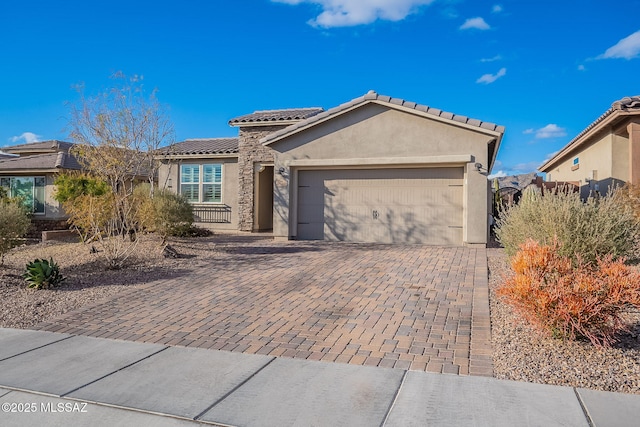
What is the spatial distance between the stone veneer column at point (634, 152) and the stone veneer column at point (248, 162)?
42.9 feet

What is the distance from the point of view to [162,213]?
13219mm

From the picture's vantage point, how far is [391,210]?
47.8 feet

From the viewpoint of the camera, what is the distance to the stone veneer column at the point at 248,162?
20297mm

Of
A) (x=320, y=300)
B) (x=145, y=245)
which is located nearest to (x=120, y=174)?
(x=145, y=245)

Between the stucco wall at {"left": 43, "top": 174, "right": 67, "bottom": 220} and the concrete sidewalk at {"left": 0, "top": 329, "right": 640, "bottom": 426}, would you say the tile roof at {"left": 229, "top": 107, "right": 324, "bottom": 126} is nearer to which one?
the stucco wall at {"left": 43, "top": 174, "right": 67, "bottom": 220}

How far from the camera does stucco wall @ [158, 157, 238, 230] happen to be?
20922mm

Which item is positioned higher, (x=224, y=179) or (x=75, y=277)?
(x=224, y=179)

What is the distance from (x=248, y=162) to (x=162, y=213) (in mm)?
7635

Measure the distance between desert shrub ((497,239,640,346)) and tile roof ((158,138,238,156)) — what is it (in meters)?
17.2

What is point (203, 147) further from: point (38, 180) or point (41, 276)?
point (41, 276)

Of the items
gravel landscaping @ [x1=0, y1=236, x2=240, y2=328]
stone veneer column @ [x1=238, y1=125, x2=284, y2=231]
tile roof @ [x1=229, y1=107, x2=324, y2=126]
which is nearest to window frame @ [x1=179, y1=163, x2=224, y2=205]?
stone veneer column @ [x1=238, y1=125, x2=284, y2=231]

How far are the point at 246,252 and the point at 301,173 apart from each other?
406cm

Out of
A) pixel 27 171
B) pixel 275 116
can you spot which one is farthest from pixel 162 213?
pixel 27 171

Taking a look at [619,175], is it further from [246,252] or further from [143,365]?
[143,365]
